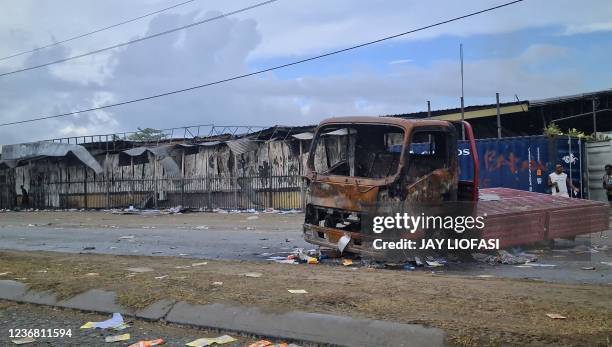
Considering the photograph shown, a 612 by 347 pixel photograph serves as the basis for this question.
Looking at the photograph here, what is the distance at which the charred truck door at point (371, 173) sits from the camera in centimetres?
747

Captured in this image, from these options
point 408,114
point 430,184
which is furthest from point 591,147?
point 430,184

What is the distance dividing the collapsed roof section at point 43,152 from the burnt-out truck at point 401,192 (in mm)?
20803

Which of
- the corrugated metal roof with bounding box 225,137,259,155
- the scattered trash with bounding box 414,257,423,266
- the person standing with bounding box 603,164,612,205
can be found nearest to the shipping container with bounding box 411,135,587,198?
the person standing with bounding box 603,164,612,205

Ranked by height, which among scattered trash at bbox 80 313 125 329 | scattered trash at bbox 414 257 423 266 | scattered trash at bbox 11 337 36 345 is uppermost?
scattered trash at bbox 414 257 423 266

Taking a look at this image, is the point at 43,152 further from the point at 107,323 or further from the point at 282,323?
the point at 282,323

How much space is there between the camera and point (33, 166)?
30.7 m

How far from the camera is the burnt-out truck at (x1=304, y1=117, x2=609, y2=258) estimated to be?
24.6 feet

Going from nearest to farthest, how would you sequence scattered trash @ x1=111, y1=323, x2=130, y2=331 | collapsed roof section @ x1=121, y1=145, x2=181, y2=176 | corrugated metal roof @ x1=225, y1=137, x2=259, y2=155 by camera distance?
scattered trash @ x1=111, y1=323, x2=130, y2=331 → corrugated metal roof @ x1=225, y1=137, x2=259, y2=155 → collapsed roof section @ x1=121, y1=145, x2=181, y2=176

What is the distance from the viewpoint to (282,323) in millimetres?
4766

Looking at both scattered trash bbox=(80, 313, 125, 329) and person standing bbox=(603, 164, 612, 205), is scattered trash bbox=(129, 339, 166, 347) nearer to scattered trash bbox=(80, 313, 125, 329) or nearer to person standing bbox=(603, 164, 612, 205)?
scattered trash bbox=(80, 313, 125, 329)

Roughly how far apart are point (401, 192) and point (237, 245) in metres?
4.83

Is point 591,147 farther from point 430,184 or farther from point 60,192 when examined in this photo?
point 60,192

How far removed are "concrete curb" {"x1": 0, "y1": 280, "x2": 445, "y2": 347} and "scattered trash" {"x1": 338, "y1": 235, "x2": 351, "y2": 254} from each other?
286cm

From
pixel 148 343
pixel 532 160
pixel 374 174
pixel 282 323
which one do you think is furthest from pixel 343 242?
pixel 532 160
